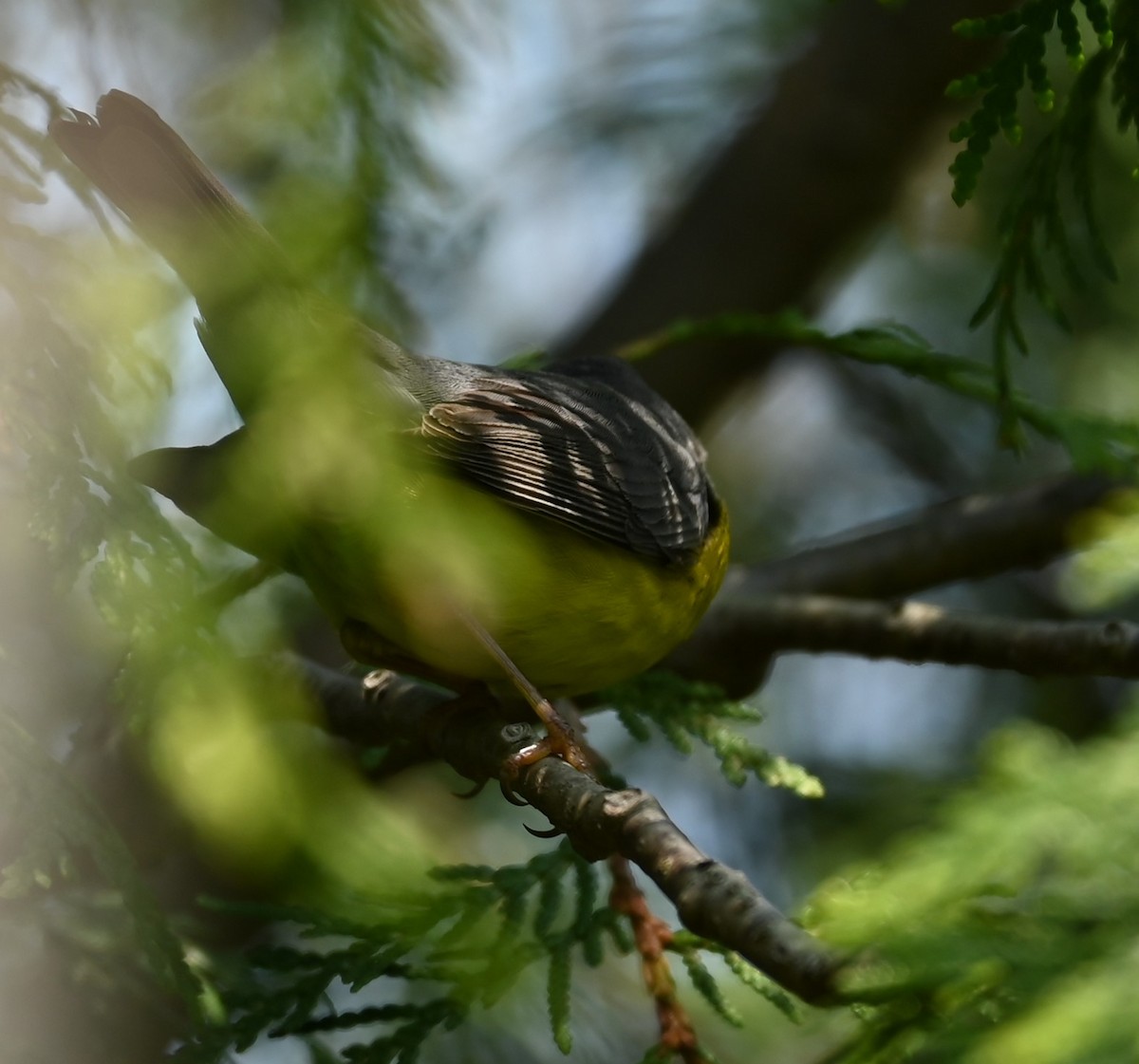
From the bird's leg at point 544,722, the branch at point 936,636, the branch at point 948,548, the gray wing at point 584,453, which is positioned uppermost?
the gray wing at point 584,453

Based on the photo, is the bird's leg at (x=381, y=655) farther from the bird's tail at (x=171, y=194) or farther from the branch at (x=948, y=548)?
the branch at (x=948, y=548)

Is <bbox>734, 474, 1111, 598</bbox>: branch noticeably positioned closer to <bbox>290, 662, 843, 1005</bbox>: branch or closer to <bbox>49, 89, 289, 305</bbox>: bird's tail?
<bbox>290, 662, 843, 1005</bbox>: branch

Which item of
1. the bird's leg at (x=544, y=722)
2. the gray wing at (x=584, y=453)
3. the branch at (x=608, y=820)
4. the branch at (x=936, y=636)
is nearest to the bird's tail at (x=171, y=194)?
the gray wing at (x=584, y=453)

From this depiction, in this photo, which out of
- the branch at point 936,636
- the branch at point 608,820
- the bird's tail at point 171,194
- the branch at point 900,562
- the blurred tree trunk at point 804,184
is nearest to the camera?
the branch at point 608,820

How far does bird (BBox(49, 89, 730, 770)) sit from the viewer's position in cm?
308

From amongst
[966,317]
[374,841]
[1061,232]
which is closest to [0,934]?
[374,841]

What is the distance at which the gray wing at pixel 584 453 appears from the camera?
11.9 ft

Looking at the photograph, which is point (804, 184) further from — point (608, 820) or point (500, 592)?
point (608, 820)

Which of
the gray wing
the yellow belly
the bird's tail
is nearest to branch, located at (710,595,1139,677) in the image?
the gray wing

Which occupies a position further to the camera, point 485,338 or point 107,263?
point 485,338

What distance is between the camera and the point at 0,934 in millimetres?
3641

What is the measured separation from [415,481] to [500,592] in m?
0.41

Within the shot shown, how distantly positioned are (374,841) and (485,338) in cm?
365

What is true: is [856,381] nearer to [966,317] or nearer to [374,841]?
[966,317]
